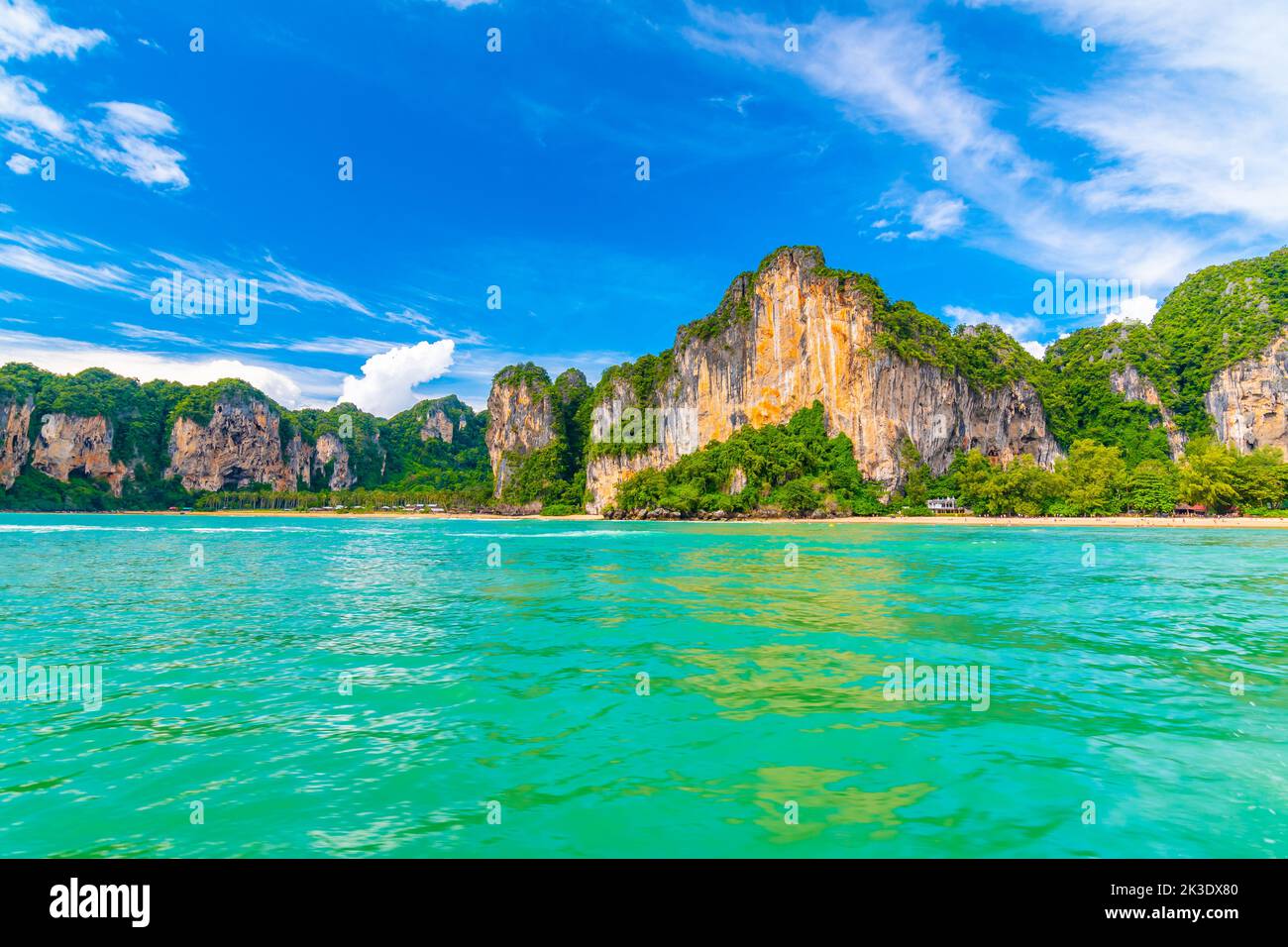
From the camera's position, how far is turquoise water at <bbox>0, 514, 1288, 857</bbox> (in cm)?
538

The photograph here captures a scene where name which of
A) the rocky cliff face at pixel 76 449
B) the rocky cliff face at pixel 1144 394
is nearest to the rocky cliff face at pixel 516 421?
the rocky cliff face at pixel 76 449

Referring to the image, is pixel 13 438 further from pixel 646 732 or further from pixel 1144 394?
pixel 1144 394

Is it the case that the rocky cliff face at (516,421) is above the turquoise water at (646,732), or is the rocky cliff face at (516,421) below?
above

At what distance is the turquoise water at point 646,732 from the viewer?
538 cm

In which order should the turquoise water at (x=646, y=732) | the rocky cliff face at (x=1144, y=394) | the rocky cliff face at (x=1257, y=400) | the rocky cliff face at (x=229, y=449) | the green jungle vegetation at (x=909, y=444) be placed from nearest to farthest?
1. the turquoise water at (x=646, y=732)
2. the green jungle vegetation at (x=909, y=444)
3. the rocky cliff face at (x=1257, y=400)
4. the rocky cliff face at (x=1144, y=394)
5. the rocky cliff face at (x=229, y=449)

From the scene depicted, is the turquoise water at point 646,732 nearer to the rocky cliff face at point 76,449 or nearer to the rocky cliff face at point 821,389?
the rocky cliff face at point 821,389

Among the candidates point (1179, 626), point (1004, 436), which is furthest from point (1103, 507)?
point (1179, 626)

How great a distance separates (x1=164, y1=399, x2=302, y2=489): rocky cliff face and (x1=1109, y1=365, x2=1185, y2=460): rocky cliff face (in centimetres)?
21860

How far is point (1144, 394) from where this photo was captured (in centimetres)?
12494

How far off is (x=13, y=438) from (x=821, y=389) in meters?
187

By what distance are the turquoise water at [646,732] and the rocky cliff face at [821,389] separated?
95527 millimetres
